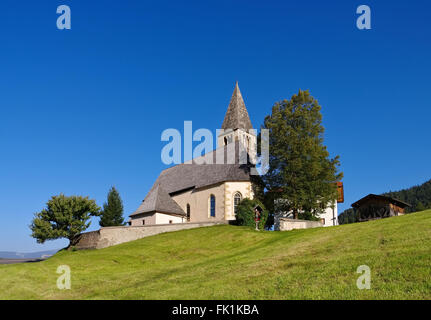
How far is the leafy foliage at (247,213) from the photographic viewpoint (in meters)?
41.9

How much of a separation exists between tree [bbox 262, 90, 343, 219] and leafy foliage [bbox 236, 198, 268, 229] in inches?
104

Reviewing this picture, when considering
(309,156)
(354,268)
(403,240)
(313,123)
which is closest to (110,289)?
(354,268)

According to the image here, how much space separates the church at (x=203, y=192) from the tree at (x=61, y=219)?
323 inches

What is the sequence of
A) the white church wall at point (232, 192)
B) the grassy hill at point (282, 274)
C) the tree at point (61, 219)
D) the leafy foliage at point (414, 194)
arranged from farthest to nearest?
the leafy foliage at point (414, 194) → the white church wall at point (232, 192) → the tree at point (61, 219) → the grassy hill at point (282, 274)

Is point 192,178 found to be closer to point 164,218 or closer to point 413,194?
point 164,218

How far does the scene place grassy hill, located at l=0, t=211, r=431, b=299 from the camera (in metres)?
13.2

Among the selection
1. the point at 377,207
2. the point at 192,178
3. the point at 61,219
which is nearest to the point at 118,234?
the point at 61,219

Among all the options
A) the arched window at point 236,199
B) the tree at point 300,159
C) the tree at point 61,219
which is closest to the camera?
the tree at point 300,159

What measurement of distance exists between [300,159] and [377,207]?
47.0ft

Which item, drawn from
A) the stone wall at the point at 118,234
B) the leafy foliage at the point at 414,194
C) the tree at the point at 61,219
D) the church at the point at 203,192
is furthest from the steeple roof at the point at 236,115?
the leafy foliage at the point at 414,194

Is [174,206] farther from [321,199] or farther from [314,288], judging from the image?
[314,288]

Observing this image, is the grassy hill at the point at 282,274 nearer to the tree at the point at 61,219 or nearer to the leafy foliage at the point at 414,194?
the tree at the point at 61,219

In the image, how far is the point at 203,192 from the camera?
52562 mm
